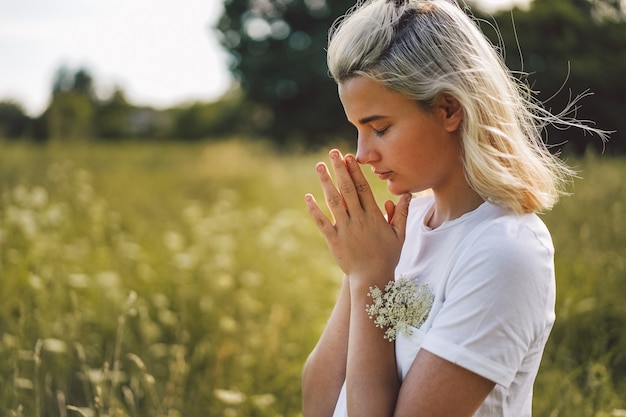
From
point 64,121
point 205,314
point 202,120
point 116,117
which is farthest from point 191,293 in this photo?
point 202,120

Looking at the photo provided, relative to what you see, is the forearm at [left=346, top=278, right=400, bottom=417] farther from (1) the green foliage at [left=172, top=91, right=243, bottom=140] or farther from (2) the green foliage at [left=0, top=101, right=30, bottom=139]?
(1) the green foliage at [left=172, top=91, right=243, bottom=140]

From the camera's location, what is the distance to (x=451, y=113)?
1511 mm

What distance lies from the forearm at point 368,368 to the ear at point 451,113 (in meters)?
0.44

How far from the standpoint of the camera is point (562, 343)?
334 centimetres

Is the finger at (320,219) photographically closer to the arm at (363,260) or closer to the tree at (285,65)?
the arm at (363,260)

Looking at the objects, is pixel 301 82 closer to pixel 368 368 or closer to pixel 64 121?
pixel 64 121

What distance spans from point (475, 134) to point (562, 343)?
2.28 m

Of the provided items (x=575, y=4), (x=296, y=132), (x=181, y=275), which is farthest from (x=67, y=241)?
(x=296, y=132)

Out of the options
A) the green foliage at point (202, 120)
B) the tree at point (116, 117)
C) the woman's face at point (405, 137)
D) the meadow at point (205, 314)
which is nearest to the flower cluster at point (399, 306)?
the woman's face at point (405, 137)

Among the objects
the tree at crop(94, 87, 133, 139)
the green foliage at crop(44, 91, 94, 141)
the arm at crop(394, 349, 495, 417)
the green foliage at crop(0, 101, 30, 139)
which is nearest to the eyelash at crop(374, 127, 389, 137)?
the arm at crop(394, 349, 495, 417)

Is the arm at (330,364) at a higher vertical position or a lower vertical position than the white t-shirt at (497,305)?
lower

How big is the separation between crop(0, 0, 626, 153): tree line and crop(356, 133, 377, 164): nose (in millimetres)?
534

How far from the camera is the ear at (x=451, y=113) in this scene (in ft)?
4.91

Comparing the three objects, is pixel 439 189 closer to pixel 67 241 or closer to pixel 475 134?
pixel 475 134
